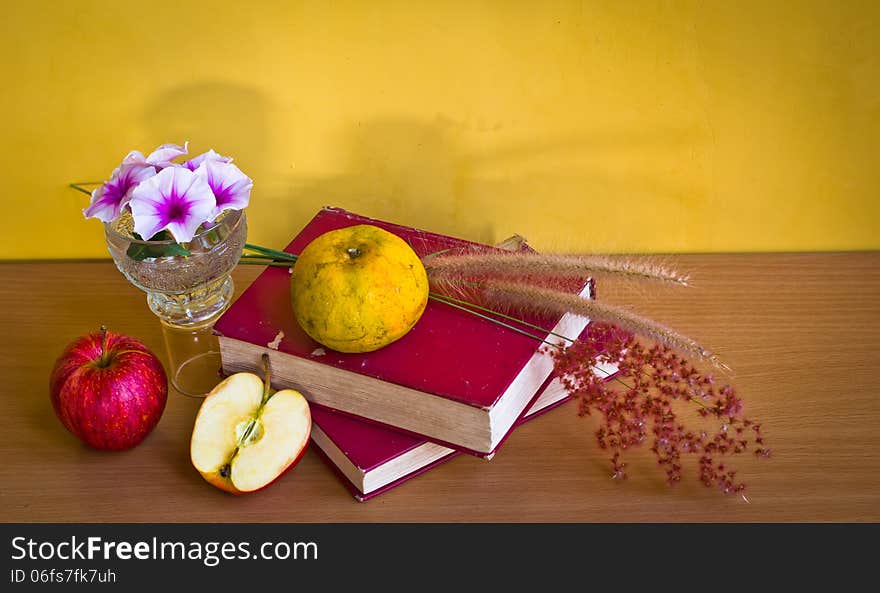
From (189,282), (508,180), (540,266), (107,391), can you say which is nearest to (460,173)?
(508,180)

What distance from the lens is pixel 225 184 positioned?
3.11 ft

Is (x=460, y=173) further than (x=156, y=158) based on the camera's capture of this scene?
Yes

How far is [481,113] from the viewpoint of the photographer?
1.15 meters

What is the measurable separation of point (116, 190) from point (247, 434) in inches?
10.4

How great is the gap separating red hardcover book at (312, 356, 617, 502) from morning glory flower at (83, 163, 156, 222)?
0.27 metres

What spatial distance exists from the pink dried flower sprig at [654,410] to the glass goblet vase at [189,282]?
335 millimetres

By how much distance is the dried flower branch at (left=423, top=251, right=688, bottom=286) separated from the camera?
36.6 inches

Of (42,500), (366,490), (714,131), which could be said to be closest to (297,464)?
(366,490)

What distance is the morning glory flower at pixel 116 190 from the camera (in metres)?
0.94

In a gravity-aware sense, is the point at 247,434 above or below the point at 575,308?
below

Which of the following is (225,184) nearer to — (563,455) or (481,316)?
(481,316)

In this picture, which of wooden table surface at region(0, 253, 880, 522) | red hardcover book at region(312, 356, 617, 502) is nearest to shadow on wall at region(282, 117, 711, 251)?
wooden table surface at region(0, 253, 880, 522)

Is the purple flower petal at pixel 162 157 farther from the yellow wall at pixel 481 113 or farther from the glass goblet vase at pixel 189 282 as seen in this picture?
the yellow wall at pixel 481 113

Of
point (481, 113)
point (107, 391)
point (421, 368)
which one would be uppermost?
point (481, 113)
